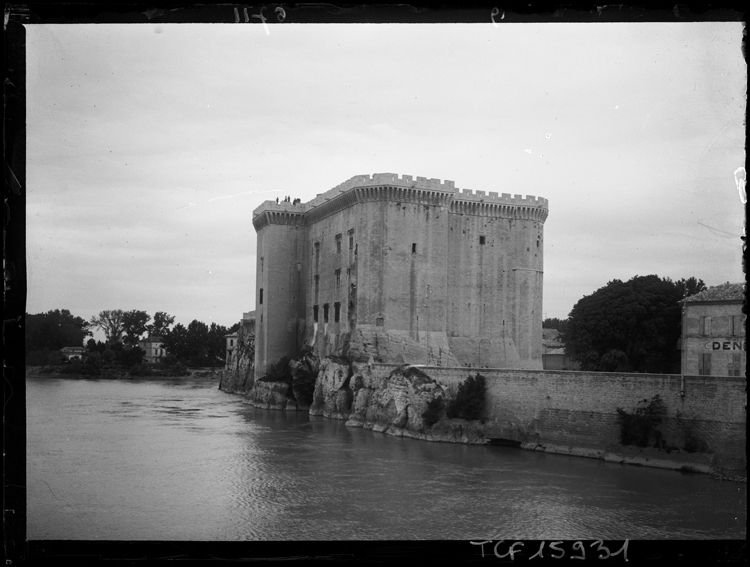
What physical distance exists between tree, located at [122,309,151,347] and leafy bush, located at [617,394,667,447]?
15.3 meters

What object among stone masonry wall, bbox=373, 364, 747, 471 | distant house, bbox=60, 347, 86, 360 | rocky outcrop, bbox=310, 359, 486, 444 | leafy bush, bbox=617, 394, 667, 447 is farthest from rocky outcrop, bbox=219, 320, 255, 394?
leafy bush, bbox=617, 394, 667, 447

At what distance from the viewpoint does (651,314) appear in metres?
A: 21.5

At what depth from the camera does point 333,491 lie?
548 inches

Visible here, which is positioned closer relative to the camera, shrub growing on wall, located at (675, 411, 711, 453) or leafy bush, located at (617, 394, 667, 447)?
shrub growing on wall, located at (675, 411, 711, 453)

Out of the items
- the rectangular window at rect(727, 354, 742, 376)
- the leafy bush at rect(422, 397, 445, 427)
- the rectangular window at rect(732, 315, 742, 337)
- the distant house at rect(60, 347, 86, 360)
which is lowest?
the leafy bush at rect(422, 397, 445, 427)

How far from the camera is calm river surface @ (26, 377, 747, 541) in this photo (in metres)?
11.3

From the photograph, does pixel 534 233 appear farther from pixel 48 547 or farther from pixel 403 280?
pixel 48 547

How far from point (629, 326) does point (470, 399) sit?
5312mm

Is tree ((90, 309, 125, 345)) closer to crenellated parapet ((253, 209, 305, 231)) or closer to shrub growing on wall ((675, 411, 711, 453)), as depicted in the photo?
crenellated parapet ((253, 209, 305, 231))

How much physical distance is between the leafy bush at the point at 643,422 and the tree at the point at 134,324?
1528cm

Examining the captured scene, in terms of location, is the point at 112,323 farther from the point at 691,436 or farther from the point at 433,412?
the point at 691,436

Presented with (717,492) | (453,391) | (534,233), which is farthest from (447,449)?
(534,233)
